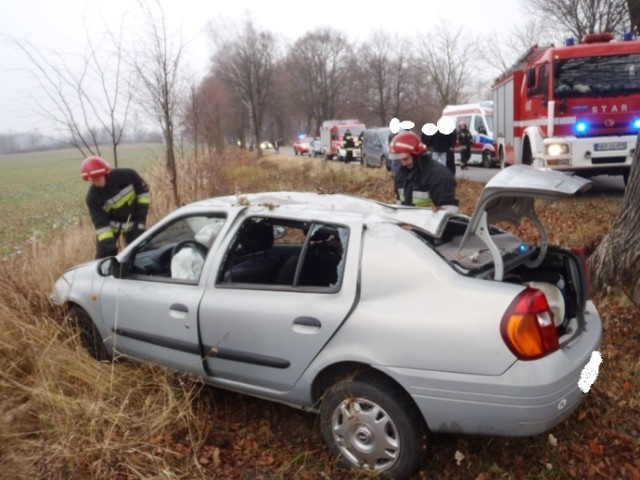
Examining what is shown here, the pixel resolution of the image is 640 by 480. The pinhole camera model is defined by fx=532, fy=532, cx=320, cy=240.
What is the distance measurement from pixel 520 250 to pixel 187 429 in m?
2.28

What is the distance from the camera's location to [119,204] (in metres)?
5.77

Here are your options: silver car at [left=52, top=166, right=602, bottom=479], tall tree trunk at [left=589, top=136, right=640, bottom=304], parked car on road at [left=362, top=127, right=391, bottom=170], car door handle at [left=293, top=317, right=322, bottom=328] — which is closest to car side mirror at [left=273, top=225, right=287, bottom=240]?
silver car at [left=52, top=166, right=602, bottom=479]

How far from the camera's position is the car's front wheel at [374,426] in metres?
2.58

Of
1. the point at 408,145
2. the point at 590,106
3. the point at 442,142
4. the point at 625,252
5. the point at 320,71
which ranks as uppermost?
the point at 320,71

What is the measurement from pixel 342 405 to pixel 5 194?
25.0 metres

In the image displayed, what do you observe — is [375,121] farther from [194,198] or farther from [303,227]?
[303,227]

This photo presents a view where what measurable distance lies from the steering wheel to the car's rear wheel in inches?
32.8

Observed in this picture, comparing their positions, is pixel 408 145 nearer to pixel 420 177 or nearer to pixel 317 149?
pixel 420 177

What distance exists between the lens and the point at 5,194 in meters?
23.4

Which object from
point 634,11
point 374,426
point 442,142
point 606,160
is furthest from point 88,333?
point 606,160

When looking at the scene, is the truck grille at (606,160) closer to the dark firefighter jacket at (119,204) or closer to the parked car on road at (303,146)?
the dark firefighter jacket at (119,204)

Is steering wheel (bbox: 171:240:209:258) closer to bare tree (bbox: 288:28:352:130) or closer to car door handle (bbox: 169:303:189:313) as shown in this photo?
car door handle (bbox: 169:303:189:313)

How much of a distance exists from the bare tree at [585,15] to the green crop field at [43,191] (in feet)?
69.5

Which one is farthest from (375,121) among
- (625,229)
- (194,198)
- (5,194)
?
(625,229)
